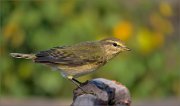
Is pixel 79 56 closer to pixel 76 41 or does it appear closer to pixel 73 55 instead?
pixel 73 55

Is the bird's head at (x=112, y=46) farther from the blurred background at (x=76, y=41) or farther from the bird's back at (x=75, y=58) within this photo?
the blurred background at (x=76, y=41)

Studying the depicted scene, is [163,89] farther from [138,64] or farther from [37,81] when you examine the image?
[37,81]

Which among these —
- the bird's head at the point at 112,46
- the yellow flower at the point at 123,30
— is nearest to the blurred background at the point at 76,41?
the yellow flower at the point at 123,30

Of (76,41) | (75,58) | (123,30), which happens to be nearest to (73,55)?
(75,58)

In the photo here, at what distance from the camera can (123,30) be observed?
882 cm

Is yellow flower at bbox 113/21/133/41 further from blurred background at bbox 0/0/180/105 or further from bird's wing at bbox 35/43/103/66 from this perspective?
bird's wing at bbox 35/43/103/66

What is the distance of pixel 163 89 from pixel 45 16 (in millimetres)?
1791

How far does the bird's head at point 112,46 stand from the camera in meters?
5.59

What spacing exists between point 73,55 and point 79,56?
0.05 meters

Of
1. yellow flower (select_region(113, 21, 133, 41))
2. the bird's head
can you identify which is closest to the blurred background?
yellow flower (select_region(113, 21, 133, 41))

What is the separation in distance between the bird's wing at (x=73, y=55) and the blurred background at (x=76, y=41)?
2.74m

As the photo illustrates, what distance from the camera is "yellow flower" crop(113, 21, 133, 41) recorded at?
8.88m

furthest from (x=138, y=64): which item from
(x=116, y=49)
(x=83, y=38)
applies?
(x=116, y=49)

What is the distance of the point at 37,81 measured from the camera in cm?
864
